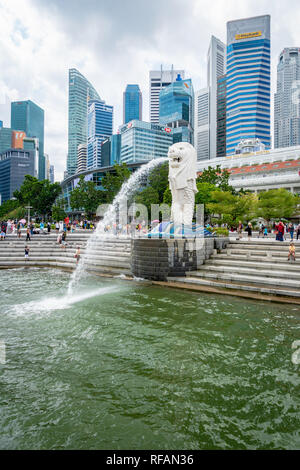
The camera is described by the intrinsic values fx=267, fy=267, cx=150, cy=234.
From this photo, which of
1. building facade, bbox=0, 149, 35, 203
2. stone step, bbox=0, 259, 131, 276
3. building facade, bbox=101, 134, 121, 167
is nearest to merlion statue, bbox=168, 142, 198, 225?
stone step, bbox=0, 259, 131, 276

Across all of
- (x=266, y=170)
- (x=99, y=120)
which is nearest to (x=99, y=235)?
(x=266, y=170)

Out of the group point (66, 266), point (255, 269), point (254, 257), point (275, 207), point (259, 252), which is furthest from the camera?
point (275, 207)

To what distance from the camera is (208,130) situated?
173m

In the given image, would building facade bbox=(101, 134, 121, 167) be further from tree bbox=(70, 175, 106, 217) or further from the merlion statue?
the merlion statue

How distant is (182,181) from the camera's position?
46.2 feet

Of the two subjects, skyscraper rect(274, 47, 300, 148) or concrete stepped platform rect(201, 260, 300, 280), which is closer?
concrete stepped platform rect(201, 260, 300, 280)

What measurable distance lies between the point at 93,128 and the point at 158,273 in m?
188

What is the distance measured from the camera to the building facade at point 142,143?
95562 mm

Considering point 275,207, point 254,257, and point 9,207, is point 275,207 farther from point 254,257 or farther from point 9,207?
point 9,207

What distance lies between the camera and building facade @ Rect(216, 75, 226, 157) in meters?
154

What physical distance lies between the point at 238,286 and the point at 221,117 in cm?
17000

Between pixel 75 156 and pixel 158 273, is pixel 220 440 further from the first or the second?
pixel 75 156

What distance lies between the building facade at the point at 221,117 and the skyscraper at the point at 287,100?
5301 centimetres

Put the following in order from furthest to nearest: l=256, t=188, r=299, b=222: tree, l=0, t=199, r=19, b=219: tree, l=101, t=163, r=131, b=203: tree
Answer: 1. l=0, t=199, r=19, b=219: tree
2. l=101, t=163, r=131, b=203: tree
3. l=256, t=188, r=299, b=222: tree
